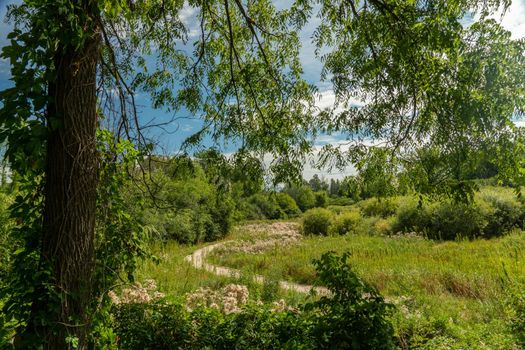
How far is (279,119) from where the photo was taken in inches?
177

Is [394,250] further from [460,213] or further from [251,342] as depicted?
[251,342]

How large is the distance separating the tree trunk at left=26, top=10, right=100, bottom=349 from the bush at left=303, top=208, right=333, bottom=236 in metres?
18.7

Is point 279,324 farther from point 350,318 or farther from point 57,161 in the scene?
point 57,161

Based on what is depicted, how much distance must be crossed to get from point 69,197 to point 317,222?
19.1 m

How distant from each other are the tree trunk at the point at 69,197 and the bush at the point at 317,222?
18.7 meters

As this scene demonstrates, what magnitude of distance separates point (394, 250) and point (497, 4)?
9829 mm

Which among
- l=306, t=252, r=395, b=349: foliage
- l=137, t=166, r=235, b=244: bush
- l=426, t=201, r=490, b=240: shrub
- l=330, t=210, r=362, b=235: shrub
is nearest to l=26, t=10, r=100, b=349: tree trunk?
l=306, t=252, r=395, b=349: foliage

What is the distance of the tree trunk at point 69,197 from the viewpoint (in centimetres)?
251

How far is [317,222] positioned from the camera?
20.9 m

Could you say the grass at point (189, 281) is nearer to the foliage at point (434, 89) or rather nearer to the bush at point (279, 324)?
the bush at point (279, 324)

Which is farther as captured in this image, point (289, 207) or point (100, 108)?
point (289, 207)

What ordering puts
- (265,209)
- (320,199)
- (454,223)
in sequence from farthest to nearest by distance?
(320,199)
(265,209)
(454,223)

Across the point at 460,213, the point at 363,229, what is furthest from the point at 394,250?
the point at 363,229

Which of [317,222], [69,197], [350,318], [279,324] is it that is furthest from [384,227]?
[69,197]
